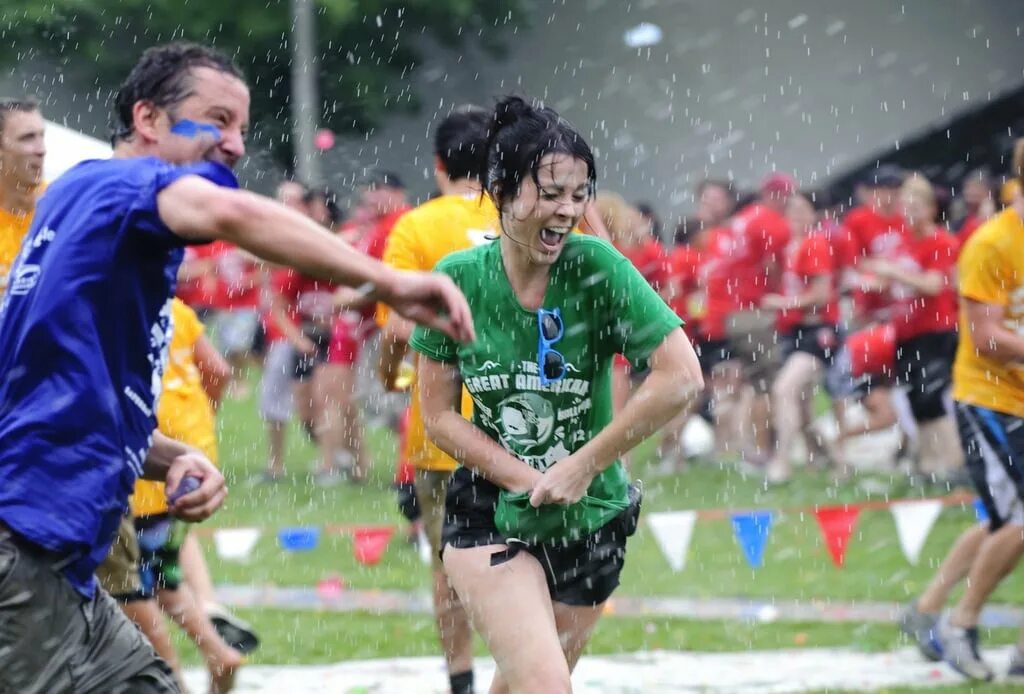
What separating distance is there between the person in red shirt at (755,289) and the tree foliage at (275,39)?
14950mm

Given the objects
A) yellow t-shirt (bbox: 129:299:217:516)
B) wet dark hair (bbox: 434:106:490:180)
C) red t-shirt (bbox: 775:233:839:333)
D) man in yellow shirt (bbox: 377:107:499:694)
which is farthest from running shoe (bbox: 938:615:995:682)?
red t-shirt (bbox: 775:233:839:333)

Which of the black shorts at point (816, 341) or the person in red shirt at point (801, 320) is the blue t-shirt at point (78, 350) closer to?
the person in red shirt at point (801, 320)

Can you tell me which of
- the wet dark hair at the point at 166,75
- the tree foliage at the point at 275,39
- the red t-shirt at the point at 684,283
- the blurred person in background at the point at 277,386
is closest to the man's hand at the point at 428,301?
the wet dark hair at the point at 166,75

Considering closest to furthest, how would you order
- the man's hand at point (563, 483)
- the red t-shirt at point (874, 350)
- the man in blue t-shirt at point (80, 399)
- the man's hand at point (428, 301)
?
the man's hand at point (428, 301) < the man in blue t-shirt at point (80, 399) < the man's hand at point (563, 483) < the red t-shirt at point (874, 350)

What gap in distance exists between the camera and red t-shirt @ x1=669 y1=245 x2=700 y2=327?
13844 mm

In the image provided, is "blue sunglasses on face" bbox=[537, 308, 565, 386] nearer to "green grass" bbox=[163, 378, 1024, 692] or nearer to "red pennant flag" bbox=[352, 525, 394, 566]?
"green grass" bbox=[163, 378, 1024, 692]

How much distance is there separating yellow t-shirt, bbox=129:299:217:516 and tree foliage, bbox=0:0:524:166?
69.4ft

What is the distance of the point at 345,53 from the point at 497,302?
26.0m

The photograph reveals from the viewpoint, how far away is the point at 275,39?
2858cm

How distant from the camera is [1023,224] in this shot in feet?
21.5

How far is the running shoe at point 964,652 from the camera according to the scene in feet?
21.8

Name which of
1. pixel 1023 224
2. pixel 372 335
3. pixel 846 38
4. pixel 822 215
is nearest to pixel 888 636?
pixel 1023 224

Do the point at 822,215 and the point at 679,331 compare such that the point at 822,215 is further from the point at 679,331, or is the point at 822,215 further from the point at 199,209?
the point at 199,209

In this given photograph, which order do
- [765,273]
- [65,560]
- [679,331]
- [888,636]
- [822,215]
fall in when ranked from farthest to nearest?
[822,215]
[765,273]
[888,636]
[679,331]
[65,560]
